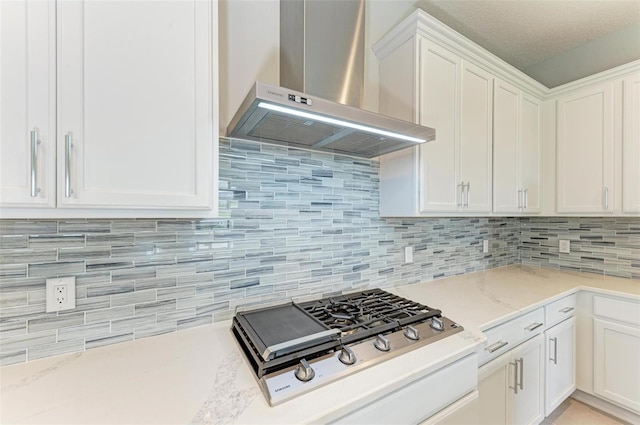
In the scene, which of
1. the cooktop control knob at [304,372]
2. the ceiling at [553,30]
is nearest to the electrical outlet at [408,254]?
the cooktop control knob at [304,372]

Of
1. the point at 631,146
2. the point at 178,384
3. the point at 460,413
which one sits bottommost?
the point at 460,413

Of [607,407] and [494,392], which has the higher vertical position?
[494,392]

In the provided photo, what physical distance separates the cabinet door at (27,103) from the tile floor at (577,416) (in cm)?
291

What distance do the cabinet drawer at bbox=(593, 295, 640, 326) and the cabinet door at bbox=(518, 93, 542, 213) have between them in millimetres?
748

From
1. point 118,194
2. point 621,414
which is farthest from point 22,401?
point 621,414

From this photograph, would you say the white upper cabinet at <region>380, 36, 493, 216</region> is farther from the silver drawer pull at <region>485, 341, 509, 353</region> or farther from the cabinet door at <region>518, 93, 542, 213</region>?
the silver drawer pull at <region>485, 341, 509, 353</region>

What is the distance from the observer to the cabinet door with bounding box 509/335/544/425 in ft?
4.81

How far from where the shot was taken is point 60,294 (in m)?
0.96

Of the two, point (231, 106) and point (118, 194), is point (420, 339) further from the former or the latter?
point (231, 106)

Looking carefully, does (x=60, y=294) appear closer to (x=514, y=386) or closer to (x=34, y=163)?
(x=34, y=163)

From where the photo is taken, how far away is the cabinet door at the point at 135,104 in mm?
740

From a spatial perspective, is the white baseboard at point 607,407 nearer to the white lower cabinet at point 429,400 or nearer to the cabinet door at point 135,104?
the white lower cabinet at point 429,400

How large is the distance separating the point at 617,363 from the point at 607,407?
0.37 meters

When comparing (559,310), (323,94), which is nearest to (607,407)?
(559,310)
